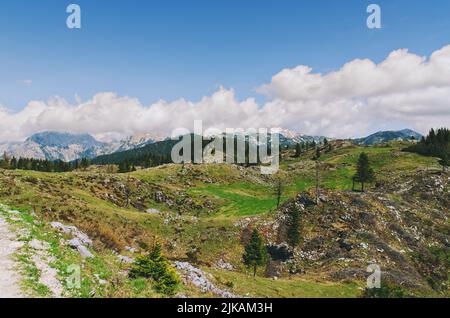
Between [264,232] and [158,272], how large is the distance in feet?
155

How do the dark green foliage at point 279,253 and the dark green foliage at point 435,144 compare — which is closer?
the dark green foliage at point 279,253

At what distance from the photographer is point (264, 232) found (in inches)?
2687

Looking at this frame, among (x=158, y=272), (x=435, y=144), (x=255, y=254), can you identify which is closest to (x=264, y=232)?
(x=255, y=254)

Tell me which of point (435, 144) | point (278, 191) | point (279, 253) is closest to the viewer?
point (279, 253)

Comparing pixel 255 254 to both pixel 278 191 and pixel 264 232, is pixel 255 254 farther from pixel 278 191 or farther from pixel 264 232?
pixel 278 191

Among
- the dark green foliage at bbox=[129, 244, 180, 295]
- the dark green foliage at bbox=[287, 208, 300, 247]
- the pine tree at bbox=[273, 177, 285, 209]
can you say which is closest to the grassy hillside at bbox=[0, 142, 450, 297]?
the dark green foliage at bbox=[129, 244, 180, 295]

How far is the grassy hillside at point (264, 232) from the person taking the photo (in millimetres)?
34000

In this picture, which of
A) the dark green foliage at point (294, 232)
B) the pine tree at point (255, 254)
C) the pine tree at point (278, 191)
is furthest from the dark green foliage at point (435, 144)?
the pine tree at point (255, 254)

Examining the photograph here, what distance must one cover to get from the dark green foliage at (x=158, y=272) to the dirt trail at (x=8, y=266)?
7.73 m

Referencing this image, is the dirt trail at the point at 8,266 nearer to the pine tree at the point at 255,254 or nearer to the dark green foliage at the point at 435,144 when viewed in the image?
the pine tree at the point at 255,254

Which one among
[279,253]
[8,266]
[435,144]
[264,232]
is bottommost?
[279,253]

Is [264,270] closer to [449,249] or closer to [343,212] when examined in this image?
[343,212]

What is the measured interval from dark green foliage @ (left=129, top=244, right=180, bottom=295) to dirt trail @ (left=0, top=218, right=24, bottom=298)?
773 cm
